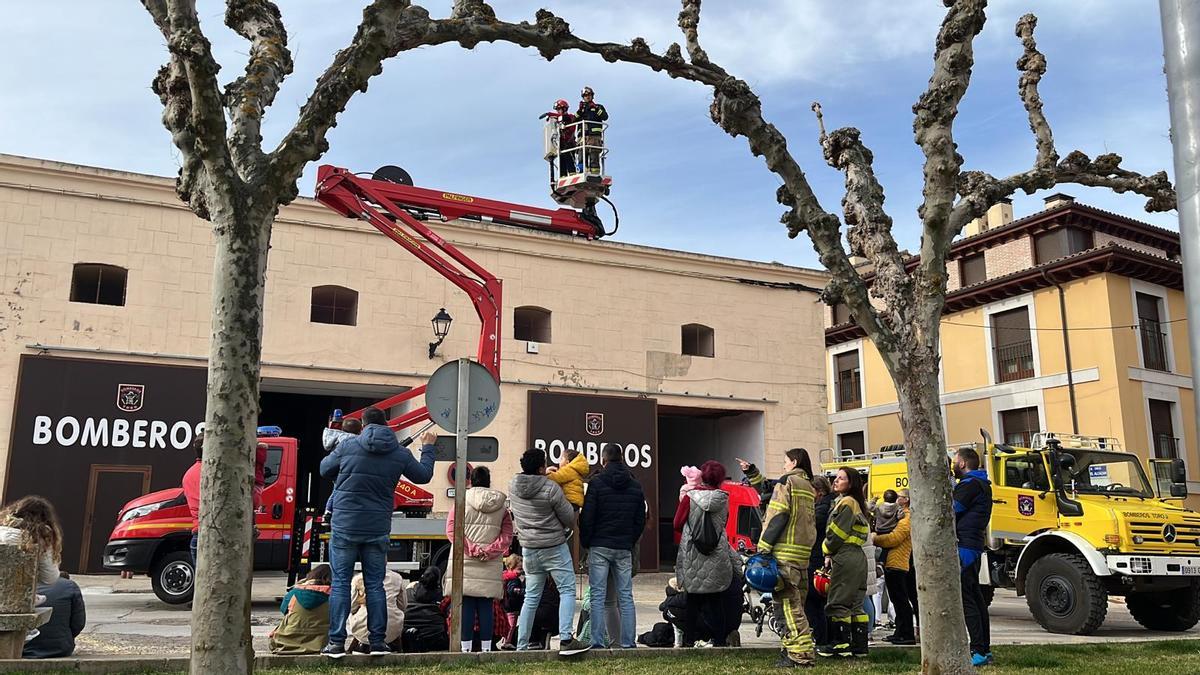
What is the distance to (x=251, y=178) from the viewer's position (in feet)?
18.0

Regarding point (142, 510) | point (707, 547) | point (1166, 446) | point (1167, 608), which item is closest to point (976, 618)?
point (707, 547)

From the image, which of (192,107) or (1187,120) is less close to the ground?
(192,107)

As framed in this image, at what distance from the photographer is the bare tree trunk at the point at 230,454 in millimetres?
4965

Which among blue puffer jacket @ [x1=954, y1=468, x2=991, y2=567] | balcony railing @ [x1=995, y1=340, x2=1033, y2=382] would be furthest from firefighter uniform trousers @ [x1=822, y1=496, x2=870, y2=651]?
balcony railing @ [x1=995, y1=340, x2=1033, y2=382]

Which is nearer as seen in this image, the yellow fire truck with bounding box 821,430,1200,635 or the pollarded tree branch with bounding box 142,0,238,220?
the pollarded tree branch with bounding box 142,0,238,220

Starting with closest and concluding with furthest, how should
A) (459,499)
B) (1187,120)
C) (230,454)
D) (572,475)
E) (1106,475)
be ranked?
(1187,120) < (230,454) < (459,499) < (572,475) < (1106,475)

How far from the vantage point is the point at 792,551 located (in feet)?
26.6

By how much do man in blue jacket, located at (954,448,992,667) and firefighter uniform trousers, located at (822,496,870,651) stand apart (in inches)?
35.7

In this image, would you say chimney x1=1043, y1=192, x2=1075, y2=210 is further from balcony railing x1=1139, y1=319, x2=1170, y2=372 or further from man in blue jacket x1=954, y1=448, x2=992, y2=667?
man in blue jacket x1=954, y1=448, x2=992, y2=667

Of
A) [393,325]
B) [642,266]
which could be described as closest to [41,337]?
[393,325]

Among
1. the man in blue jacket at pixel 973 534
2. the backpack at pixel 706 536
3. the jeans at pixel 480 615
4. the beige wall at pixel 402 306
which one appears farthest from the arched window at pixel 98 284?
the man in blue jacket at pixel 973 534

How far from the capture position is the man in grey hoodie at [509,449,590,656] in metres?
8.43

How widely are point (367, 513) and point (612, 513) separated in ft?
7.05

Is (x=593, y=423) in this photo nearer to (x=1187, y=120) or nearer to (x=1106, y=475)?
(x=1106, y=475)
